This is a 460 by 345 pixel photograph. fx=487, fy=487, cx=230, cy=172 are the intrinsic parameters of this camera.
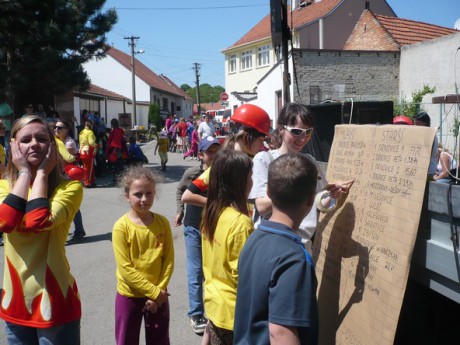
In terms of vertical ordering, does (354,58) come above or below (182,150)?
above

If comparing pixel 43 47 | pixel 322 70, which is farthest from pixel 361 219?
pixel 322 70

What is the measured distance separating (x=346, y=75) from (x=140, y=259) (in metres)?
16.3

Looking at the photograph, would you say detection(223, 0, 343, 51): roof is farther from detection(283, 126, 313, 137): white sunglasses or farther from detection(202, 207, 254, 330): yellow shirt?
detection(202, 207, 254, 330): yellow shirt

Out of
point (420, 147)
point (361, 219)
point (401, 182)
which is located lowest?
point (361, 219)

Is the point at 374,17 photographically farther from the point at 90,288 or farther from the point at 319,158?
the point at 90,288

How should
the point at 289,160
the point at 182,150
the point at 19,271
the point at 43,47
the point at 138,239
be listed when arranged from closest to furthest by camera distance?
the point at 289,160, the point at 19,271, the point at 138,239, the point at 43,47, the point at 182,150

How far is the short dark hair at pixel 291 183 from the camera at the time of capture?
6.53 feet

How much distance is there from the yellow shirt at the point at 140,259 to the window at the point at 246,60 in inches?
1770

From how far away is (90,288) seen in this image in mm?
5621

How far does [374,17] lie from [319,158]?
59.9 feet

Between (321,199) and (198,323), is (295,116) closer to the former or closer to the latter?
(321,199)

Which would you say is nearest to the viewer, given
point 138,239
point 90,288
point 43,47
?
point 138,239

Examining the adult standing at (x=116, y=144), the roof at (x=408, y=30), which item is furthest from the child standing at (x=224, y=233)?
the roof at (x=408, y=30)

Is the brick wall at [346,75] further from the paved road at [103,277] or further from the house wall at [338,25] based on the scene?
the house wall at [338,25]
